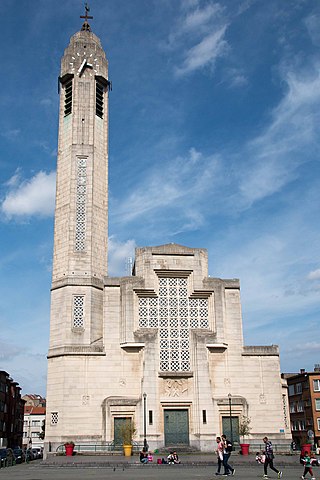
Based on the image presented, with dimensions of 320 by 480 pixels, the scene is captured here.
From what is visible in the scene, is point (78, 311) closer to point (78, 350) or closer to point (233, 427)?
point (78, 350)

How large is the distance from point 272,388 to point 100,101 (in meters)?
28.7

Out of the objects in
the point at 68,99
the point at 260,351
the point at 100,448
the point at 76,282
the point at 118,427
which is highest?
the point at 68,99

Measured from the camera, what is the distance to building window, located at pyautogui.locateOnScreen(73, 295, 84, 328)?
129ft

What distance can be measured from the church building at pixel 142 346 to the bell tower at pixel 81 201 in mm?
93

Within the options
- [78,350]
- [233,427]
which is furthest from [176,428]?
[78,350]

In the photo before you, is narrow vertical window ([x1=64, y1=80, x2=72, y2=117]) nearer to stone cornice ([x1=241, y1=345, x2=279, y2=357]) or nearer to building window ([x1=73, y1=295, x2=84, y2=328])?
building window ([x1=73, y1=295, x2=84, y2=328])

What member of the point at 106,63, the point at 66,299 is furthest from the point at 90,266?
the point at 106,63

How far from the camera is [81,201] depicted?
43156 millimetres

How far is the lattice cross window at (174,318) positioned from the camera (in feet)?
130

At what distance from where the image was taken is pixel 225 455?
68.6 ft

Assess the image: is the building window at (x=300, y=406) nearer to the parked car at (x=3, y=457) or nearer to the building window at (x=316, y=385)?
the building window at (x=316, y=385)

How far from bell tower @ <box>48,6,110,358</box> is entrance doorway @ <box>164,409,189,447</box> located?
7392mm

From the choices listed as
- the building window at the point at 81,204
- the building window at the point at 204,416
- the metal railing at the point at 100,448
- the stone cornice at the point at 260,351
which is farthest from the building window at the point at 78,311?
the stone cornice at the point at 260,351

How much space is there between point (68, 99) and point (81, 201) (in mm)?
10123
